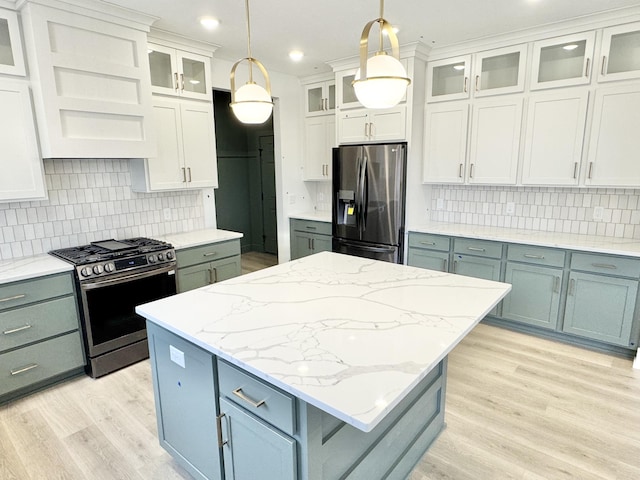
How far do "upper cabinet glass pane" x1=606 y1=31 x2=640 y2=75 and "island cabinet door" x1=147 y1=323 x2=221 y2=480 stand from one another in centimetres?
359

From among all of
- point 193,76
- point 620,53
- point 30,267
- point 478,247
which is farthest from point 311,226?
point 620,53

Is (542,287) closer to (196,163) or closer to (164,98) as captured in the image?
(196,163)

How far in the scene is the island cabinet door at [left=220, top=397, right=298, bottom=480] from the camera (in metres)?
1.29

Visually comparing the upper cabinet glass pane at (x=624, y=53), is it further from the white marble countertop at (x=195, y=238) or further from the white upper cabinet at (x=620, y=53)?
the white marble countertop at (x=195, y=238)

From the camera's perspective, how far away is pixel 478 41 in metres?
3.48

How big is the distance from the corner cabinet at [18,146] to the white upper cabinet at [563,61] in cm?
390

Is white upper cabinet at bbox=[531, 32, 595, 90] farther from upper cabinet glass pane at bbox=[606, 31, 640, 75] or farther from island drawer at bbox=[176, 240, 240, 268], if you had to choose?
island drawer at bbox=[176, 240, 240, 268]

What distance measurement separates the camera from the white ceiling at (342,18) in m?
2.70

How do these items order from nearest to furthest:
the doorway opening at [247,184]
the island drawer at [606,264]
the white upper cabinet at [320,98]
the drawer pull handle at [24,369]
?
the drawer pull handle at [24,369], the island drawer at [606,264], the white upper cabinet at [320,98], the doorway opening at [247,184]

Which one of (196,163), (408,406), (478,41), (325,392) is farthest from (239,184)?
(325,392)

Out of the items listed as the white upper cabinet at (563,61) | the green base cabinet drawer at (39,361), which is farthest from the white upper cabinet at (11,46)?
the white upper cabinet at (563,61)

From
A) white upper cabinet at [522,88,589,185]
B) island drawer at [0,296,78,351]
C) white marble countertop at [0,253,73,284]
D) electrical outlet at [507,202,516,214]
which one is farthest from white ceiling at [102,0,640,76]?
island drawer at [0,296,78,351]

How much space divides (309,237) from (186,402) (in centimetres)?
319

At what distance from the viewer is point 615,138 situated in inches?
119
